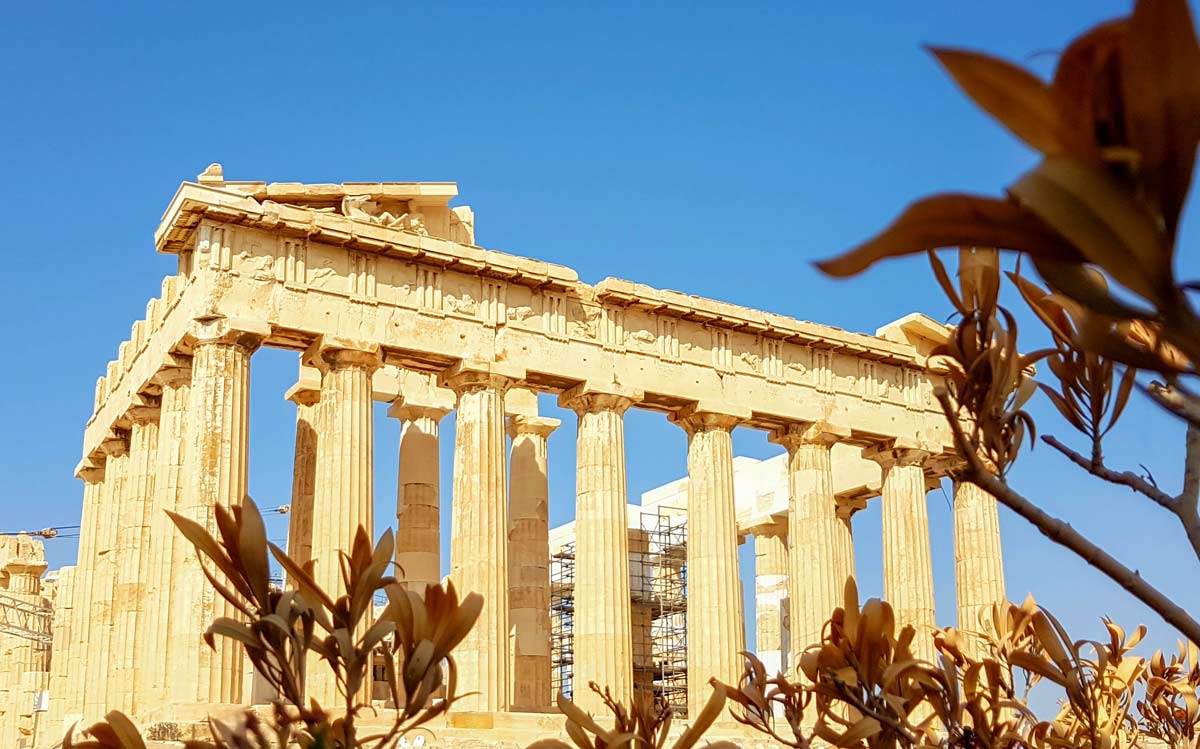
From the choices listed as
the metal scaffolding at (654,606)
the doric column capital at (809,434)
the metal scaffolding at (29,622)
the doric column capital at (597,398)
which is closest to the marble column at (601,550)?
the doric column capital at (597,398)

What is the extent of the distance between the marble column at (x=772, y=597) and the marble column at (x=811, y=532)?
809 centimetres

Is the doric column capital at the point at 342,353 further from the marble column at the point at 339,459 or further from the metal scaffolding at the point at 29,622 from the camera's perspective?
the metal scaffolding at the point at 29,622

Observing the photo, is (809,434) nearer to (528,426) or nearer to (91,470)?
(528,426)

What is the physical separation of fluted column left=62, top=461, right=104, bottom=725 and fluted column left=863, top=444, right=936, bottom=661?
1779cm

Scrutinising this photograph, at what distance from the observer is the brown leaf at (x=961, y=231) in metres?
2.52

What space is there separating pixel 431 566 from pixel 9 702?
21.6m

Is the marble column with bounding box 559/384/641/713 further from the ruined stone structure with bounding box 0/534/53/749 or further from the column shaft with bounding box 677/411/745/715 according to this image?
the ruined stone structure with bounding box 0/534/53/749

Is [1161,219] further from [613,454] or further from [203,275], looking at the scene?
[613,454]

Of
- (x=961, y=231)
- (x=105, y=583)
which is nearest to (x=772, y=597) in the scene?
(x=105, y=583)

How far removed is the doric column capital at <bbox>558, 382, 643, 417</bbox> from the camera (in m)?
28.2

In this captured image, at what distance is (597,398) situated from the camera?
92.8 ft

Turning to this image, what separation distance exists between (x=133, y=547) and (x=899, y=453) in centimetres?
1700

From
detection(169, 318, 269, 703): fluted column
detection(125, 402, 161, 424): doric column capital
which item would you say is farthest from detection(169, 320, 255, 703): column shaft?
detection(125, 402, 161, 424): doric column capital

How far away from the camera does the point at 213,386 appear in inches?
958
